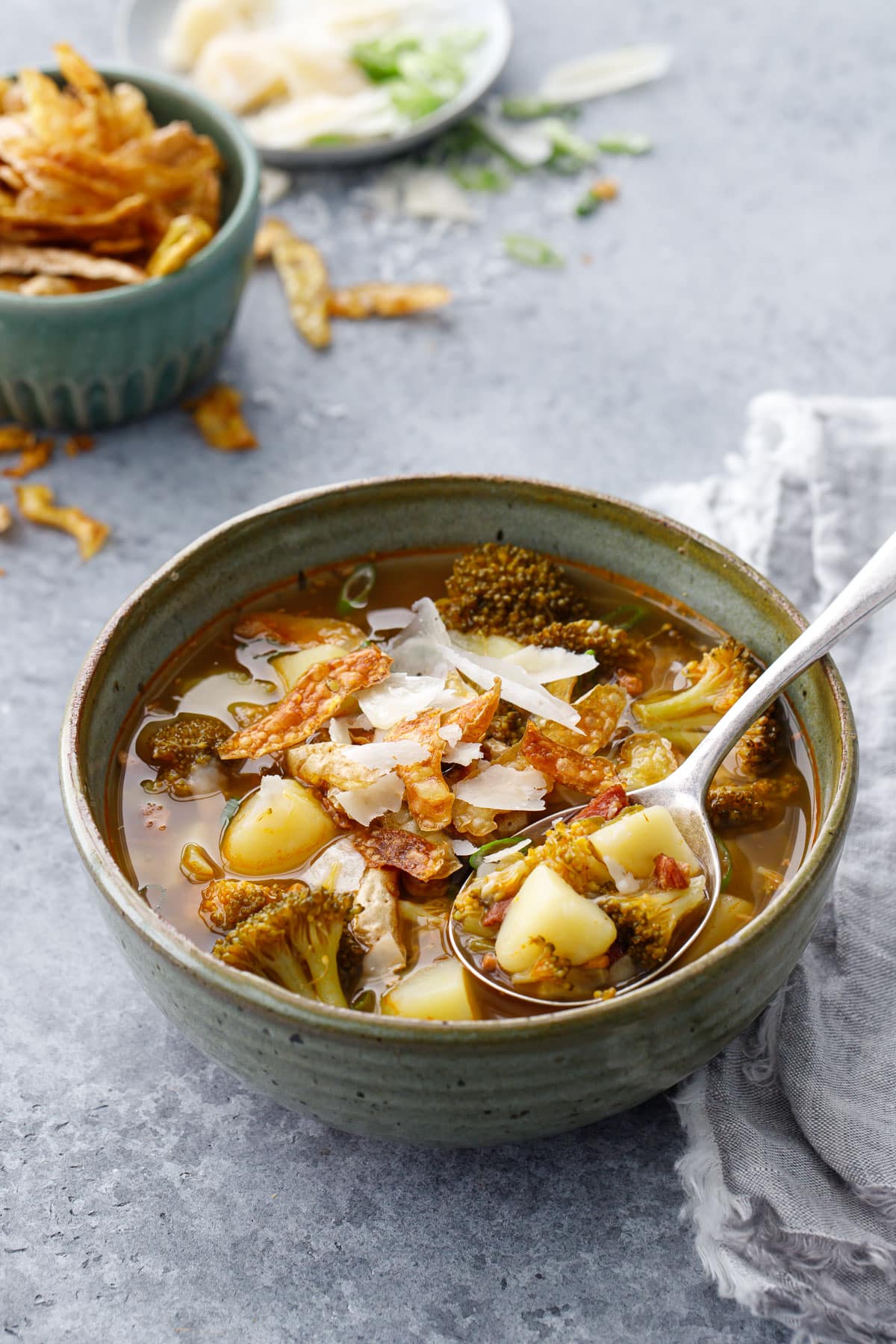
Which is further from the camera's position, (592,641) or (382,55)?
(382,55)

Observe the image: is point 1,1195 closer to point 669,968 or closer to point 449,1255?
point 449,1255

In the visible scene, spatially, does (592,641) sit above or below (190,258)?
below

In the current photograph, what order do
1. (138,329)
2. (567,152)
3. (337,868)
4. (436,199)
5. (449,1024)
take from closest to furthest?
1. (449,1024)
2. (337,868)
3. (138,329)
4. (436,199)
5. (567,152)

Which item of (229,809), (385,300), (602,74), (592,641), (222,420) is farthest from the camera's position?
(602,74)

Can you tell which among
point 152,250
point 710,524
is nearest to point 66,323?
point 152,250

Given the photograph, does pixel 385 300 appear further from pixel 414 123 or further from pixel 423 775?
pixel 423 775

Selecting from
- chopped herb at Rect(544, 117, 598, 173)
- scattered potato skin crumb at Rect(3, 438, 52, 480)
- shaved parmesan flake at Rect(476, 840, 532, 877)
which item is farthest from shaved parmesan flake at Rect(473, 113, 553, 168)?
shaved parmesan flake at Rect(476, 840, 532, 877)

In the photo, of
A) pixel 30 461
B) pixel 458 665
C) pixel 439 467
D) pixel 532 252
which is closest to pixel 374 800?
pixel 458 665

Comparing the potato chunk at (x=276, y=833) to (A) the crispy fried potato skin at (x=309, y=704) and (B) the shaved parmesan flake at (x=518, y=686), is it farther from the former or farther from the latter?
(B) the shaved parmesan flake at (x=518, y=686)

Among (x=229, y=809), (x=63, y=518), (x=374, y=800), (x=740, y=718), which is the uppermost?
(x=740, y=718)
